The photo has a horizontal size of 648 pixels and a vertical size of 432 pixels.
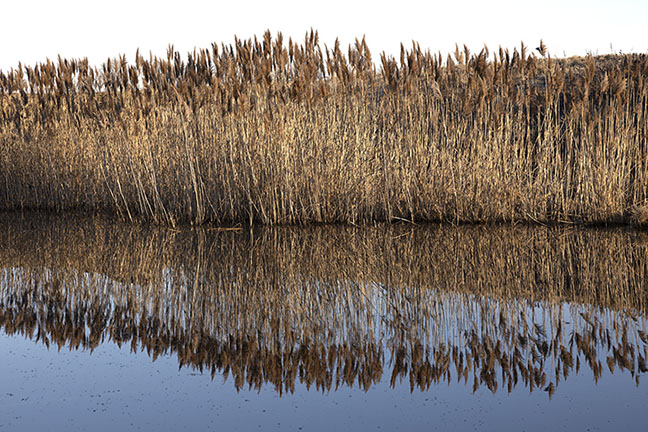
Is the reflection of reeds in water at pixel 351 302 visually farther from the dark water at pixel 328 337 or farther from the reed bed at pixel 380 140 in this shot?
the reed bed at pixel 380 140

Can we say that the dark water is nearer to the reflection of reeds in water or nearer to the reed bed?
the reflection of reeds in water

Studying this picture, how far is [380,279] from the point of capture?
14.5 feet

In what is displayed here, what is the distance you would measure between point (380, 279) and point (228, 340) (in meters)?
1.46

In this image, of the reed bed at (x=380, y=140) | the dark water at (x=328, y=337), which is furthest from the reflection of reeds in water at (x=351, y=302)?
the reed bed at (x=380, y=140)

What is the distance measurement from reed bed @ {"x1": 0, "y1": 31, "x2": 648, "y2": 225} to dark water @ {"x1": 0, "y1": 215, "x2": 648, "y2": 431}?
1.11m

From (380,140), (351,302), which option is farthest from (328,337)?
(380,140)

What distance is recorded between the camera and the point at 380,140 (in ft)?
22.4

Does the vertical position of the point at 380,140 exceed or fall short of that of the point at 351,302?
it exceeds it

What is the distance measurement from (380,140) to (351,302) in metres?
3.25

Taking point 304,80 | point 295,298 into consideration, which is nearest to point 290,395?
point 295,298

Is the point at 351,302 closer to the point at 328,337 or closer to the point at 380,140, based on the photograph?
the point at 328,337

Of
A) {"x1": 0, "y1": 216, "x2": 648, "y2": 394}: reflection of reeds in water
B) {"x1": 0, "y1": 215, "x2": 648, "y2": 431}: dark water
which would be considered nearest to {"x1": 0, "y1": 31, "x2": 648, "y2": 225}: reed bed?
{"x1": 0, "y1": 216, "x2": 648, "y2": 394}: reflection of reeds in water

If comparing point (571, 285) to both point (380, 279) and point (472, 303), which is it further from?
point (380, 279)

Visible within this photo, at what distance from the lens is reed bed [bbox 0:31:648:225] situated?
6.62 meters
